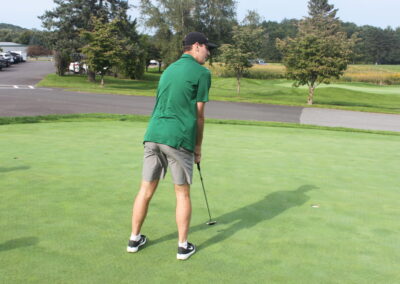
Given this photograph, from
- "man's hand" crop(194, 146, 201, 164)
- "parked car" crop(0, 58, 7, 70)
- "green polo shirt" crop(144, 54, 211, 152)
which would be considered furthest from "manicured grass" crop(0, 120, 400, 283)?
"parked car" crop(0, 58, 7, 70)

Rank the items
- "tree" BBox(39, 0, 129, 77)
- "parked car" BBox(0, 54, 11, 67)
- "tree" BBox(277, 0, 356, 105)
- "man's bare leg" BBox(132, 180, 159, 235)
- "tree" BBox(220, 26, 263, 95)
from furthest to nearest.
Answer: "parked car" BBox(0, 54, 11, 67)
"tree" BBox(39, 0, 129, 77)
"tree" BBox(220, 26, 263, 95)
"tree" BBox(277, 0, 356, 105)
"man's bare leg" BBox(132, 180, 159, 235)

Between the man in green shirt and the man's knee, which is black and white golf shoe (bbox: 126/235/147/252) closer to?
the man in green shirt

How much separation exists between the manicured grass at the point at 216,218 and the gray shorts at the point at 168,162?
669 mm

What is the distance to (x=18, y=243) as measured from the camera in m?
4.04

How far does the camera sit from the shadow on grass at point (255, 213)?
4465 millimetres

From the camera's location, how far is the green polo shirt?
12.8 ft

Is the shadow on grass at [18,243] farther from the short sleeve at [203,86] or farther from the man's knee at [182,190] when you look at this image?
the short sleeve at [203,86]

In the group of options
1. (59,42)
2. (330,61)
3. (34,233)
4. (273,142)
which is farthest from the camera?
(59,42)

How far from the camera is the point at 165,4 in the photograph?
56.3 metres

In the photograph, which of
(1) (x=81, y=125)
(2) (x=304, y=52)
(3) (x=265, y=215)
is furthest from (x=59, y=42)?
(3) (x=265, y=215)

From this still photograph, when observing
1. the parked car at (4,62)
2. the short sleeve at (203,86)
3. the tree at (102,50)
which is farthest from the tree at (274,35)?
the short sleeve at (203,86)

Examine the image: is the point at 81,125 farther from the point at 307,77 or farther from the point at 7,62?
the point at 7,62

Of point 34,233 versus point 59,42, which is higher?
point 59,42

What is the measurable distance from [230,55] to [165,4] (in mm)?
25956
